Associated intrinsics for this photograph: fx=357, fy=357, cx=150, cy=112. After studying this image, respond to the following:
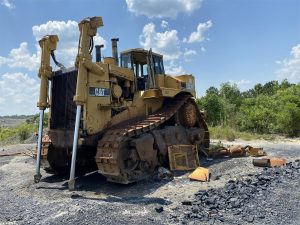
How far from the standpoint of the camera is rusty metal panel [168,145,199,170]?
10.1 m

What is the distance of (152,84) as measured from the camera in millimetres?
10789

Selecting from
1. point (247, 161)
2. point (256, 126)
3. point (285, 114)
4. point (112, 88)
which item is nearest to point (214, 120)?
point (256, 126)

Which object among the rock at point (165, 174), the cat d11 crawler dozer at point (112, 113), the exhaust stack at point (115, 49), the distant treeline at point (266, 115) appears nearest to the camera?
the cat d11 crawler dozer at point (112, 113)

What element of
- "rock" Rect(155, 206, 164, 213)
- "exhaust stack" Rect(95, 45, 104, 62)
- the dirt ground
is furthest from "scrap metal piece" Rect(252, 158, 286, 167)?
"exhaust stack" Rect(95, 45, 104, 62)

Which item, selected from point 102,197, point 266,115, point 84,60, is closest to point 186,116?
point 84,60

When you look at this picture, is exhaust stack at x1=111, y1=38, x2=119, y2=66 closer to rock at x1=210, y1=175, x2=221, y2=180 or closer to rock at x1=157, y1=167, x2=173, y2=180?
rock at x1=157, y1=167, x2=173, y2=180

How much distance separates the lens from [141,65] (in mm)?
11227

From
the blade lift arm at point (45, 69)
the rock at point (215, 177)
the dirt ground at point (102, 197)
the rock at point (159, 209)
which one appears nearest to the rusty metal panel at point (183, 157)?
the dirt ground at point (102, 197)

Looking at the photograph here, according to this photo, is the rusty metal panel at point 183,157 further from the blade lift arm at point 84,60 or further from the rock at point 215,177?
the blade lift arm at point 84,60

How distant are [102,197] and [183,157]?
332cm

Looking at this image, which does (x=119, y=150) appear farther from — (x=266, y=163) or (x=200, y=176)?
(x=266, y=163)

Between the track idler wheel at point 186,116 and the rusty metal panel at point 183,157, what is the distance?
113cm

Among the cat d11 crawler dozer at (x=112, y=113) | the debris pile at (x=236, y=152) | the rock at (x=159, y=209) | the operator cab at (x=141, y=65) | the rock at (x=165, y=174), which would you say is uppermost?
the operator cab at (x=141, y=65)

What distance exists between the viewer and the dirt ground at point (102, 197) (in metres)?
6.23
